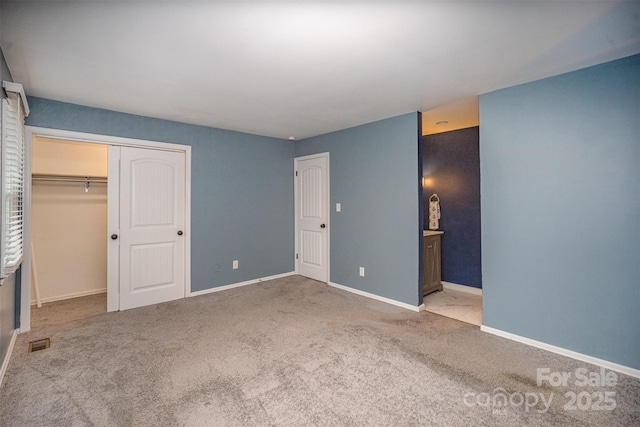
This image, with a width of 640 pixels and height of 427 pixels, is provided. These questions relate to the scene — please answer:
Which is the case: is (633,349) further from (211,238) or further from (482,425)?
(211,238)

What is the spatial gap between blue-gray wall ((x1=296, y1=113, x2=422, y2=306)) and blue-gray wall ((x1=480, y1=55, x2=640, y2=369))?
82 centimetres

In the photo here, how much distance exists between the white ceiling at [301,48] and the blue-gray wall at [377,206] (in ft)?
2.32

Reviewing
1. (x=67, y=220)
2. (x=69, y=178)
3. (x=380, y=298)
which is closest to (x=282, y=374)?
(x=380, y=298)

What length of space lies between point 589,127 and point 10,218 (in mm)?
4541

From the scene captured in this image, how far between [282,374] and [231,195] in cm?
289

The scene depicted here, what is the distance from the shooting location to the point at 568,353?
249 centimetres

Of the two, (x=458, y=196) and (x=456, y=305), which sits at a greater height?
(x=458, y=196)

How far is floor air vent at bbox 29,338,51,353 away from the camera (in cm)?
264

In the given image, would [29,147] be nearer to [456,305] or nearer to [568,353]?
[456,305]

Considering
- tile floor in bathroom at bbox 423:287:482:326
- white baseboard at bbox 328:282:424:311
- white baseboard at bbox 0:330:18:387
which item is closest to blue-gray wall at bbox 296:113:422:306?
white baseboard at bbox 328:282:424:311

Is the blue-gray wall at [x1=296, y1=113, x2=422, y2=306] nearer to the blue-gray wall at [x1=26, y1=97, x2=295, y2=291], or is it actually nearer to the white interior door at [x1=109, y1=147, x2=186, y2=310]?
the blue-gray wall at [x1=26, y1=97, x2=295, y2=291]

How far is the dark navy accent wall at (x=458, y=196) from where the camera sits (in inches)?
169

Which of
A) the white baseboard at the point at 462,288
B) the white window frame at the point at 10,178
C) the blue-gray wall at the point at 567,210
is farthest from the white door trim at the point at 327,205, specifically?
the white window frame at the point at 10,178

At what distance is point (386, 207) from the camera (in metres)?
3.87
